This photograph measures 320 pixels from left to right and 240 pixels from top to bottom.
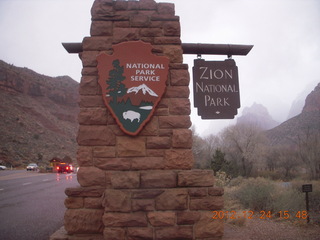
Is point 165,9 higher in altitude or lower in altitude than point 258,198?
higher

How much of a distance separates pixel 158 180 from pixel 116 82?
4.79 ft

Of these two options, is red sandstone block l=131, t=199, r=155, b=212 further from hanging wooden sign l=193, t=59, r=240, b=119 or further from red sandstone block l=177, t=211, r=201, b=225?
hanging wooden sign l=193, t=59, r=240, b=119

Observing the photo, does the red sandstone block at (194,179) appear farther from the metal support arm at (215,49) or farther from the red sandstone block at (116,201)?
the metal support arm at (215,49)

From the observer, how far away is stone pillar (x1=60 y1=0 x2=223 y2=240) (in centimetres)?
303

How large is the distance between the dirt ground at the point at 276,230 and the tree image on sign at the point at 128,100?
3.36m

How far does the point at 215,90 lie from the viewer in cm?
417

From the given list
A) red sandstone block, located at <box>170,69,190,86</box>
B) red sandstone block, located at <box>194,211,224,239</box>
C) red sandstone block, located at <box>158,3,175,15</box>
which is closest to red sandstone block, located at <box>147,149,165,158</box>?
red sandstone block, located at <box>194,211,224,239</box>

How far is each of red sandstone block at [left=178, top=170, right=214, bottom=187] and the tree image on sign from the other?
0.91 meters

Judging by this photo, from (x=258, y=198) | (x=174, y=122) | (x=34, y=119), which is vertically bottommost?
(x=258, y=198)

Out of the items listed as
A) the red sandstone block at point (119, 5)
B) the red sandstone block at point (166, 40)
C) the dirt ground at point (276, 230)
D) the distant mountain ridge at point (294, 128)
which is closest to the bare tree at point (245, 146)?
the distant mountain ridge at point (294, 128)

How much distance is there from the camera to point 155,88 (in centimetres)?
347

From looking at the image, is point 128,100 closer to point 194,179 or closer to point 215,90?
point 194,179

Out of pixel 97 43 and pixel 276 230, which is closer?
pixel 97 43
